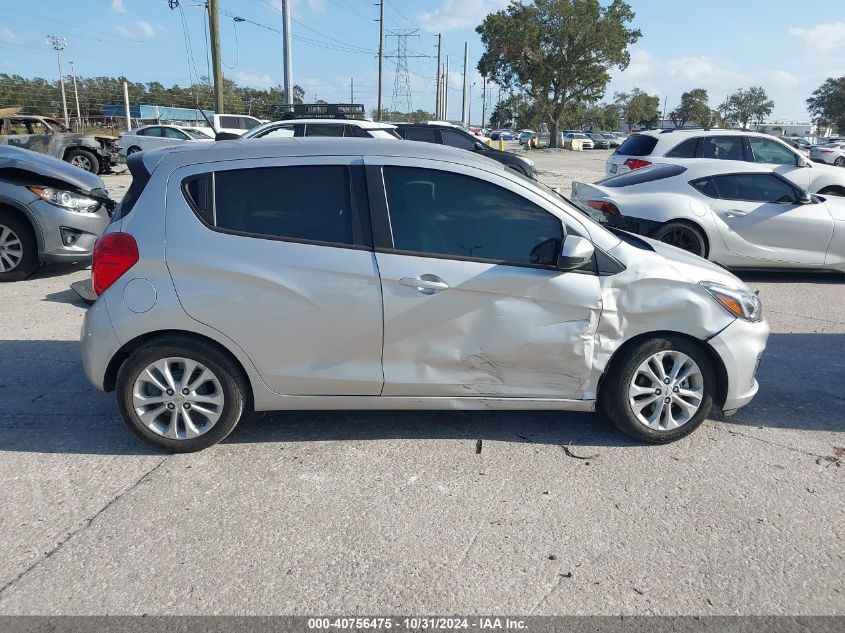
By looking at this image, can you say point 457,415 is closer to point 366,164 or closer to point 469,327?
point 469,327

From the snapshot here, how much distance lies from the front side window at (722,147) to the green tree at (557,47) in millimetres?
44301

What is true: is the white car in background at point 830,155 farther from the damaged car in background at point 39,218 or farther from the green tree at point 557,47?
the damaged car in background at point 39,218

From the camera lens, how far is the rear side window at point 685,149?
40.4 ft

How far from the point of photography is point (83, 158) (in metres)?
20.5

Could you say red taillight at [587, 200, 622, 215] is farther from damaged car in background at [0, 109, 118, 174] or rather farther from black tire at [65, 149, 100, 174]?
black tire at [65, 149, 100, 174]

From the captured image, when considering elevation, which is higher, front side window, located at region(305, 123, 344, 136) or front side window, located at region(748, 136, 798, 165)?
front side window, located at region(305, 123, 344, 136)

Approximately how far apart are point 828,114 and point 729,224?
10104 centimetres

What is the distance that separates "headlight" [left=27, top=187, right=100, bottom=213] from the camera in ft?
25.9

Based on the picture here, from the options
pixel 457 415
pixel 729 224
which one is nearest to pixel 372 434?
pixel 457 415

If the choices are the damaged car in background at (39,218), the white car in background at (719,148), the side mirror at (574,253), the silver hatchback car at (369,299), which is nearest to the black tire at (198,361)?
the silver hatchback car at (369,299)

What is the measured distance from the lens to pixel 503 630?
2662 millimetres

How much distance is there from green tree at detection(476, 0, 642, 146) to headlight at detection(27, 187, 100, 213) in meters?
51.0

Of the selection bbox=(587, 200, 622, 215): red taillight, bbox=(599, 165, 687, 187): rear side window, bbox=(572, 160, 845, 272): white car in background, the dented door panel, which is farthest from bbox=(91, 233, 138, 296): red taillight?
bbox=(599, 165, 687, 187): rear side window

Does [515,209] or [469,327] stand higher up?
[515,209]
